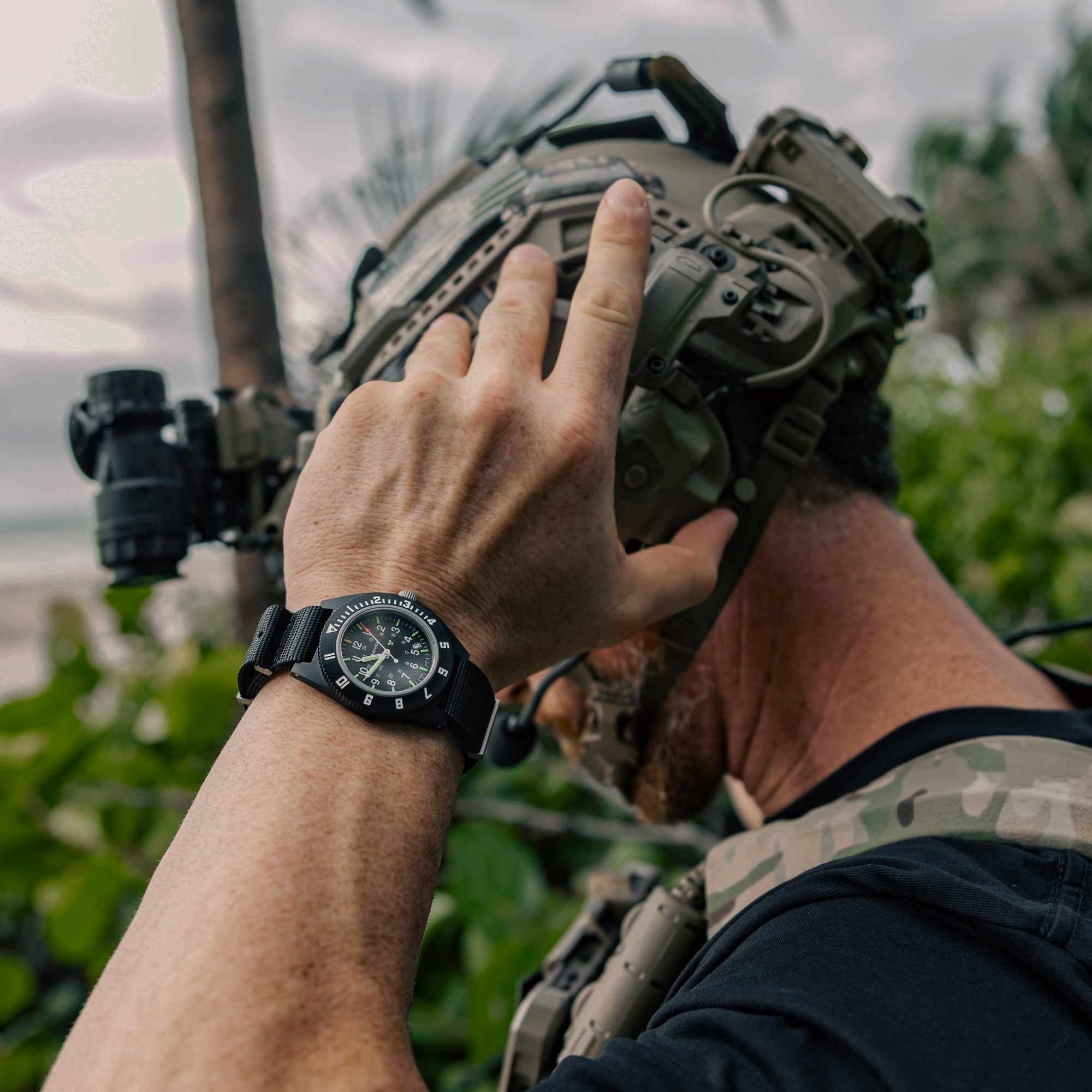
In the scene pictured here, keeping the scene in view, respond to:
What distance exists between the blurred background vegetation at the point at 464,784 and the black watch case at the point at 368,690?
6.63 feet

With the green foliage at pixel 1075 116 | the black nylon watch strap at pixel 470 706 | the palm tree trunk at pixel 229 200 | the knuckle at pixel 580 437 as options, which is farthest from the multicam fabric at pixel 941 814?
the green foliage at pixel 1075 116

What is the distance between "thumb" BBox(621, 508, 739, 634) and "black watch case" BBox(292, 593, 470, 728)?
0.33m

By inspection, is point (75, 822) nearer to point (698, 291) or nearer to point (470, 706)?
point (470, 706)

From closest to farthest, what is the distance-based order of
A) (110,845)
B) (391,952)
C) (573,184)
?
1. (391,952)
2. (573,184)
3. (110,845)

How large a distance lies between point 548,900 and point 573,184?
108 inches

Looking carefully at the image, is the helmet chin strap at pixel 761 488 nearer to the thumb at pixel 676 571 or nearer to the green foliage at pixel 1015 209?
the thumb at pixel 676 571

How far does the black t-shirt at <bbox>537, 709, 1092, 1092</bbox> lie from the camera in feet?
3.33

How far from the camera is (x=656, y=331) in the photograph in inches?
59.1

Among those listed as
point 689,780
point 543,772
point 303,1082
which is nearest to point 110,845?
point 543,772

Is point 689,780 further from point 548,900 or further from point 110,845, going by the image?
point 110,845

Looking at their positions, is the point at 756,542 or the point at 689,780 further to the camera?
the point at 689,780

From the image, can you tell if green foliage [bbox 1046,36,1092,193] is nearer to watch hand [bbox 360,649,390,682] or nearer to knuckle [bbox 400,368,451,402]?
knuckle [bbox 400,368,451,402]

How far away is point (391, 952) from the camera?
3.38ft

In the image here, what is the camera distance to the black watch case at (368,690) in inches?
45.3
